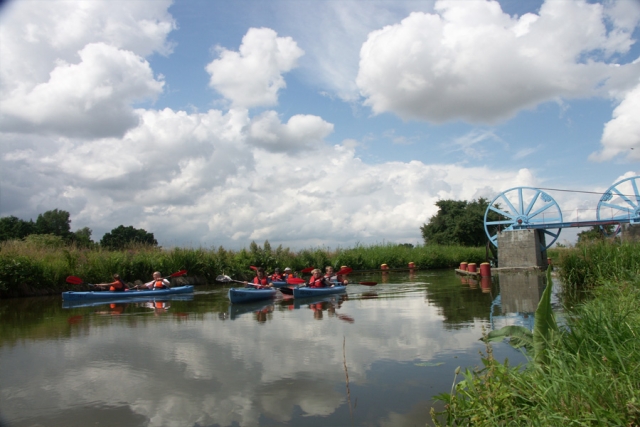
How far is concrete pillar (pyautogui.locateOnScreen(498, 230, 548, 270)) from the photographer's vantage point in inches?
1184

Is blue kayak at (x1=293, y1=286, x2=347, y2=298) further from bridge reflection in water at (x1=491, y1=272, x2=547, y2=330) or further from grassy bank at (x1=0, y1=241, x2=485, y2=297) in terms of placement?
grassy bank at (x1=0, y1=241, x2=485, y2=297)

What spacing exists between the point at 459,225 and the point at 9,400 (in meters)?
47.2

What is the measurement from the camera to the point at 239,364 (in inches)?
283

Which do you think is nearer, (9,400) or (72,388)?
(9,400)

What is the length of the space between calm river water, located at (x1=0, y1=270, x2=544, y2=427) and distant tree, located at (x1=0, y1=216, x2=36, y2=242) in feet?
120

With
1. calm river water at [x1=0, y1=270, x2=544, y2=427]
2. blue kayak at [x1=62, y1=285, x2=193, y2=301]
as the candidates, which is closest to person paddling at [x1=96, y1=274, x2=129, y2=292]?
blue kayak at [x1=62, y1=285, x2=193, y2=301]

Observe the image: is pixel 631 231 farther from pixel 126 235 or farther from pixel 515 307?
pixel 126 235

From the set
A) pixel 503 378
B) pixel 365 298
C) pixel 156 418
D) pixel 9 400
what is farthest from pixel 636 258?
pixel 9 400

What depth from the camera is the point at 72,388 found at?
20.2ft

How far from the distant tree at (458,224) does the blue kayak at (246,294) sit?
1369 inches

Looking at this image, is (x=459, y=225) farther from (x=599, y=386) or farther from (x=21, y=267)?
(x=599, y=386)

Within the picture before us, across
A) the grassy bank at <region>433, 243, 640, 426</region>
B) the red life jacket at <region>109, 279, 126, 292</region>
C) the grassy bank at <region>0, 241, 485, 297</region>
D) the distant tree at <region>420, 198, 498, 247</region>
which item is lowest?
the grassy bank at <region>433, 243, 640, 426</region>

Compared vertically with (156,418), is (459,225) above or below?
above

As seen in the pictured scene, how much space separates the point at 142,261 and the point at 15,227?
102 ft
